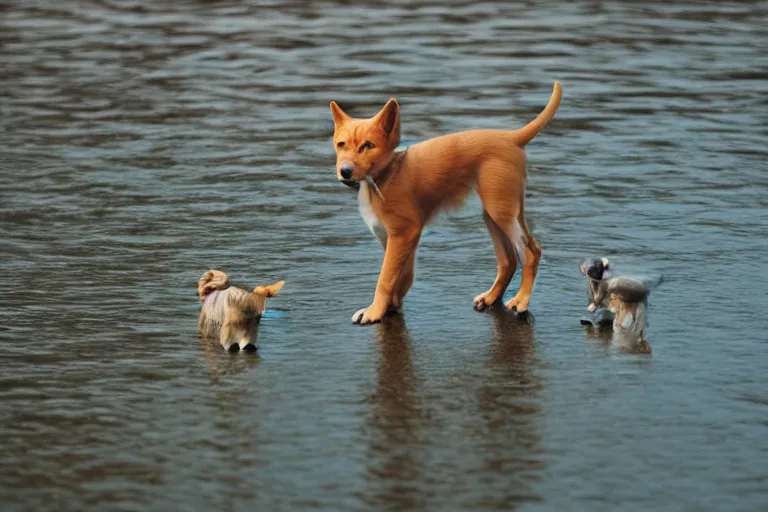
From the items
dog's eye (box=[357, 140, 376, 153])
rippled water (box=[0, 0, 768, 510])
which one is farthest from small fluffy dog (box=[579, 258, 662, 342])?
dog's eye (box=[357, 140, 376, 153])

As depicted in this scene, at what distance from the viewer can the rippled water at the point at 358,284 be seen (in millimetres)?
5727

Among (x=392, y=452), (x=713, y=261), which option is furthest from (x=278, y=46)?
(x=392, y=452)

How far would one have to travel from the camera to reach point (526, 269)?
8.01 meters

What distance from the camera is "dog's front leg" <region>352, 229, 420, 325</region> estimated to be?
7.73 metres

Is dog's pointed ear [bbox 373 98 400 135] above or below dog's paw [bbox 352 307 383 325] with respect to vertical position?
above

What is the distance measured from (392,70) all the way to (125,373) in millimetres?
9628

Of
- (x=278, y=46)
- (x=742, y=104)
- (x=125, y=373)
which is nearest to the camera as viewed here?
(x=125, y=373)

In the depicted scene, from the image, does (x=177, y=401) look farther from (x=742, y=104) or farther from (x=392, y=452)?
(x=742, y=104)

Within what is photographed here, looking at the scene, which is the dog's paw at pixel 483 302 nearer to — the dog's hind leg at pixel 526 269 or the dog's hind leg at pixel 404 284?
the dog's hind leg at pixel 526 269

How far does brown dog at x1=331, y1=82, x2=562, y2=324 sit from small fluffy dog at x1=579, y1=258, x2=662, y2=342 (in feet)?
1.68

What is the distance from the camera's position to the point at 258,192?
1120 centimetres

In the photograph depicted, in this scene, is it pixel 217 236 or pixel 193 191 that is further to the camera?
pixel 193 191

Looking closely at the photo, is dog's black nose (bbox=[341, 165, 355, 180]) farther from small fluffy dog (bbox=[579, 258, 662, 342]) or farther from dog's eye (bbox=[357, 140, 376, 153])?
small fluffy dog (bbox=[579, 258, 662, 342])

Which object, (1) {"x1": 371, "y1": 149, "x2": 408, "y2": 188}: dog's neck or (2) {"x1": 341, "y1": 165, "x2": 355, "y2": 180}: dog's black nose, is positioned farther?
(1) {"x1": 371, "y1": 149, "x2": 408, "y2": 188}: dog's neck
